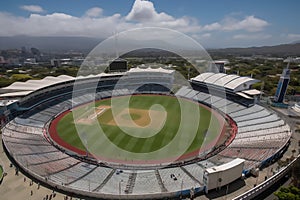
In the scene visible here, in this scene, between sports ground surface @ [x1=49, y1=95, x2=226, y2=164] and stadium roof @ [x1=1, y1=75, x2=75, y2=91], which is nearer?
sports ground surface @ [x1=49, y1=95, x2=226, y2=164]

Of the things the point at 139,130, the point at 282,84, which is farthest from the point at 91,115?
the point at 282,84

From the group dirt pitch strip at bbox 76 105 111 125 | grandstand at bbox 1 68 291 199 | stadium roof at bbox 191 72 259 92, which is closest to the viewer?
grandstand at bbox 1 68 291 199

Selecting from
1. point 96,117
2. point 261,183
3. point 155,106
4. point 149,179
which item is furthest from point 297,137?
point 96,117

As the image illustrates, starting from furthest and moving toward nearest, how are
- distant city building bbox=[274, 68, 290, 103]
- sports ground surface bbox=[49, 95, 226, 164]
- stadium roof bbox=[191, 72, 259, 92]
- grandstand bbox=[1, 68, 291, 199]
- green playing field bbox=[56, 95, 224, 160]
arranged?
stadium roof bbox=[191, 72, 259, 92] → distant city building bbox=[274, 68, 290, 103] → green playing field bbox=[56, 95, 224, 160] → sports ground surface bbox=[49, 95, 226, 164] → grandstand bbox=[1, 68, 291, 199]

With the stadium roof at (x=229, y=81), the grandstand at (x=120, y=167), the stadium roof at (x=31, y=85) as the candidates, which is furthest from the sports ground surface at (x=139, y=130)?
the stadium roof at (x=31, y=85)

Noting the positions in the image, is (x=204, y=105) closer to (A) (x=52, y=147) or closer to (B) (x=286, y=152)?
(B) (x=286, y=152)

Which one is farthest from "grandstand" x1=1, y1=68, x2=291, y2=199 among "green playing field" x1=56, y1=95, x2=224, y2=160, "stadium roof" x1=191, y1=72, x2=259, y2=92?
"green playing field" x1=56, y1=95, x2=224, y2=160

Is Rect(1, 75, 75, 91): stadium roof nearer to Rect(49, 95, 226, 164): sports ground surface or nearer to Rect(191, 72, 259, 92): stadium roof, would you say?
Rect(49, 95, 226, 164): sports ground surface
